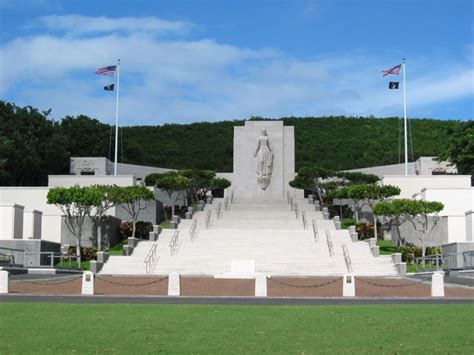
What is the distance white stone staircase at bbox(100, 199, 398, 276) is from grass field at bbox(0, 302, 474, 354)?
16.1 meters

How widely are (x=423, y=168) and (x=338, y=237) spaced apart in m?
26.2

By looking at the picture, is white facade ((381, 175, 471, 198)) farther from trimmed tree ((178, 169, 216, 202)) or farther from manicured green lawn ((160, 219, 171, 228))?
manicured green lawn ((160, 219, 171, 228))

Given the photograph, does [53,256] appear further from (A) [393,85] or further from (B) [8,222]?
(A) [393,85]

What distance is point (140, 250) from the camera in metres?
40.5

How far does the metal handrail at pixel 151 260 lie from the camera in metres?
37.1

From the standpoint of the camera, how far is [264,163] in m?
61.8

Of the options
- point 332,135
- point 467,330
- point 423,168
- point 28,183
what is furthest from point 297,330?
point 332,135

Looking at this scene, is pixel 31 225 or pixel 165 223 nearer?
pixel 31 225

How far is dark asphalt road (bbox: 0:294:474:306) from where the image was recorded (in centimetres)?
2272

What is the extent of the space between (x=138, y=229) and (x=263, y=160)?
17.0 metres

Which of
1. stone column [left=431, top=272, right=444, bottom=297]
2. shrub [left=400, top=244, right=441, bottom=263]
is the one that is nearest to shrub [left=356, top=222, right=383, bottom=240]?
shrub [left=400, top=244, right=441, bottom=263]

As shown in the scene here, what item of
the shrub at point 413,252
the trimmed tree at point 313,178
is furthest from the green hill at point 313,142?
the shrub at point 413,252


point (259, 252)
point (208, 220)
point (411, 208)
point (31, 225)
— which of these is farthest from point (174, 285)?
point (208, 220)

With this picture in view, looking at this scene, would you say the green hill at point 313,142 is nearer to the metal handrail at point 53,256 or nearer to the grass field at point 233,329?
the metal handrail at point 53,256
